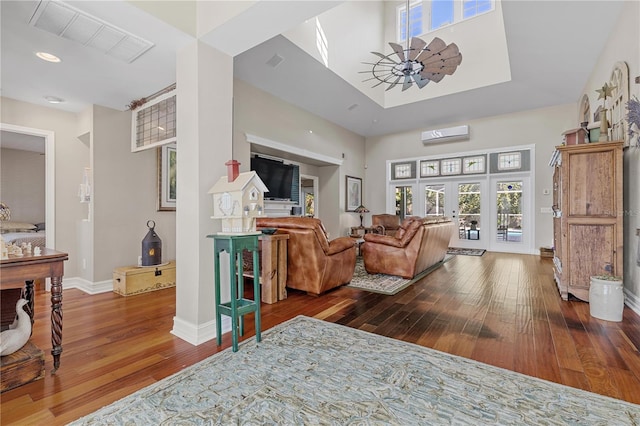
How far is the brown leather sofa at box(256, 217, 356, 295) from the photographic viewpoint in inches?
Answer: 135

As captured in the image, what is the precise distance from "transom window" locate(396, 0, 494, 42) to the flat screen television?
4.18m

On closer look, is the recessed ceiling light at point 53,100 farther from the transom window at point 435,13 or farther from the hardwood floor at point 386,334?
the transom window at point 435,13

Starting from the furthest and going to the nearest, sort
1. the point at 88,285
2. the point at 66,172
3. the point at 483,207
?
the point at 483,207
the point at 66,172
the point at 88,285

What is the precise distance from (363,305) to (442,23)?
6.51 meters

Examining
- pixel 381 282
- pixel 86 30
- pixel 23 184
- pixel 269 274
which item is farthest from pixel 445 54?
pixel 23 184

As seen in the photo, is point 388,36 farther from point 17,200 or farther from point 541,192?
point 17,200

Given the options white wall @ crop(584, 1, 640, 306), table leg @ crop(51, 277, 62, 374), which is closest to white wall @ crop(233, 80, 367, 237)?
table leg @ crop(51, 277, 62, 374)

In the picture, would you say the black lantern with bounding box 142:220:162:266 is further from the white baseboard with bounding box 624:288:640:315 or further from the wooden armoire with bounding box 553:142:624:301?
the white baseboard with bounding box 624:288:640:315

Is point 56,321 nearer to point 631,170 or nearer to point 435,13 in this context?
point 631,170

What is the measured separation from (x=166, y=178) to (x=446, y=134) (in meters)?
6.77

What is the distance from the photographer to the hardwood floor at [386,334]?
1.67 metres

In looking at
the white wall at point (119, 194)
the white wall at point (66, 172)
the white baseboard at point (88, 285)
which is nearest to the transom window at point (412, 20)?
the white wall at point (119, 194)

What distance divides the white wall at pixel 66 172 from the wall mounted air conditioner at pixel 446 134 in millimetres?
7502

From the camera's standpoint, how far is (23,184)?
225 inches
